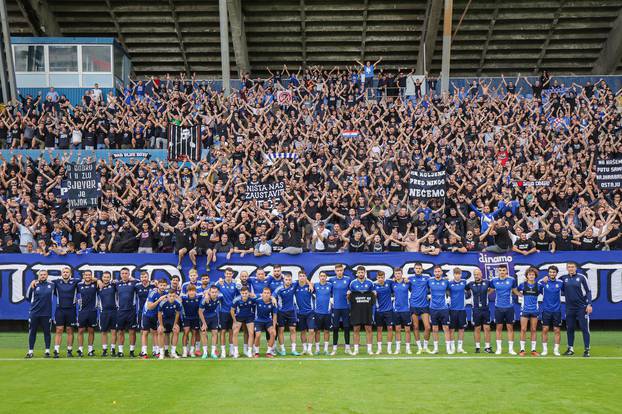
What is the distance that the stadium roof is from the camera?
43094 millimetres

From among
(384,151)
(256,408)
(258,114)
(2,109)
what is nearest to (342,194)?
(384,151)

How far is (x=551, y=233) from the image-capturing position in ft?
75.7

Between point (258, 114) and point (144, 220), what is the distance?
10.3m

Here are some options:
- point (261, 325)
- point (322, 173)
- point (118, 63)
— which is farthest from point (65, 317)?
point (118, 63)

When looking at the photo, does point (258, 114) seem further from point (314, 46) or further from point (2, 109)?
point (314, 46)

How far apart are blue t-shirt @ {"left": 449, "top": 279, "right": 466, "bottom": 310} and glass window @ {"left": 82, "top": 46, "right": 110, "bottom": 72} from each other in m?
27.1

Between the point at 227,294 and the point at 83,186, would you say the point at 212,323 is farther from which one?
the point at 83,186

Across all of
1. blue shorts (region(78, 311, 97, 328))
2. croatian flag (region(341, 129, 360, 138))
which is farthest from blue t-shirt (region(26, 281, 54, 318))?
croatian flag (region(341, 129, 360, 138))

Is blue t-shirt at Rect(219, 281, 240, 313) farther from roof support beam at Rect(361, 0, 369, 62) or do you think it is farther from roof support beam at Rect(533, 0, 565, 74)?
roof support beam at Rect(533, 0, 565, 74)

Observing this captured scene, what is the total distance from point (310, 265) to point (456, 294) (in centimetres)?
512

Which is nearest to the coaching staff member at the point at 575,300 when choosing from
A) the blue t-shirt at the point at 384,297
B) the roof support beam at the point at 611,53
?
the blue t-shirt at the point at 384,297

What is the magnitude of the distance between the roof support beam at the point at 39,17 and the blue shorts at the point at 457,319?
1307 inches

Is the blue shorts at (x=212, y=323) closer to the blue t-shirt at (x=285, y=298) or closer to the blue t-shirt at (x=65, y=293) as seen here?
the blue t-shirt at (x=285, y=298)

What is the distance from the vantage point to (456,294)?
19609 millimetres
